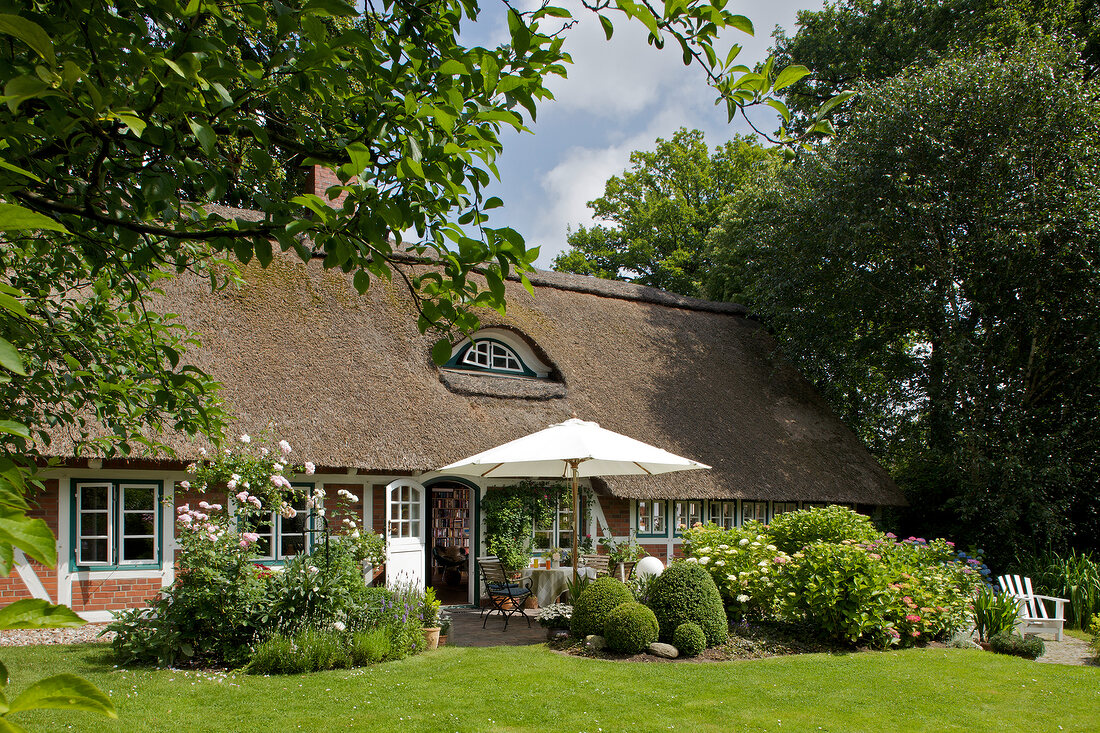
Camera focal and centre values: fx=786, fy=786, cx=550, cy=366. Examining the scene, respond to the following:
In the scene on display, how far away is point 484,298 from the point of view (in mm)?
2479

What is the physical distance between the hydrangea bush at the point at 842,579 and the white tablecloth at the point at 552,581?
64.8 inches

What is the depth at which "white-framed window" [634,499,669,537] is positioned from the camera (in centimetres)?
1396

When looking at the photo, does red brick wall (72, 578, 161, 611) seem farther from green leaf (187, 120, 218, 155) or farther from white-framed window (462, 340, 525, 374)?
green leaf (187, 120, 218, 155)

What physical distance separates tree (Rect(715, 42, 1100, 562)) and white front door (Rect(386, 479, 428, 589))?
9.06 meters

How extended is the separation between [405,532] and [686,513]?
17.4 feet

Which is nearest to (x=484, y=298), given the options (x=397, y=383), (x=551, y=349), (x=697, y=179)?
(x=397, y=383)

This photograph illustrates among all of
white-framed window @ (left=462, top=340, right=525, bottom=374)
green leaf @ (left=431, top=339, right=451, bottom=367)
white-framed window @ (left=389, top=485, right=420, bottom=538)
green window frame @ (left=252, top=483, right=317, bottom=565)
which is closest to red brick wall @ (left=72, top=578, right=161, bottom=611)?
green window frame @ (left=252, top=483, right=317, bottom=565)

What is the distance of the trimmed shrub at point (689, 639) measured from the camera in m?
8.15

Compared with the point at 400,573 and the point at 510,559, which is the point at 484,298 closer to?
the point at 400,573

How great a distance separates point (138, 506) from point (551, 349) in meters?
7.46

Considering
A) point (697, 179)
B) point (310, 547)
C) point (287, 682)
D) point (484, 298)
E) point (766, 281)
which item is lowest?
point (287, 682)

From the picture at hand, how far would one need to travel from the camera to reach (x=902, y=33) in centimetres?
1862

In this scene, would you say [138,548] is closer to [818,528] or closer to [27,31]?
[818,528]

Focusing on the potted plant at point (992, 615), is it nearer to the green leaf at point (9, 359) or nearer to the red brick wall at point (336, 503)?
the red brick wall at point (336, 503)
